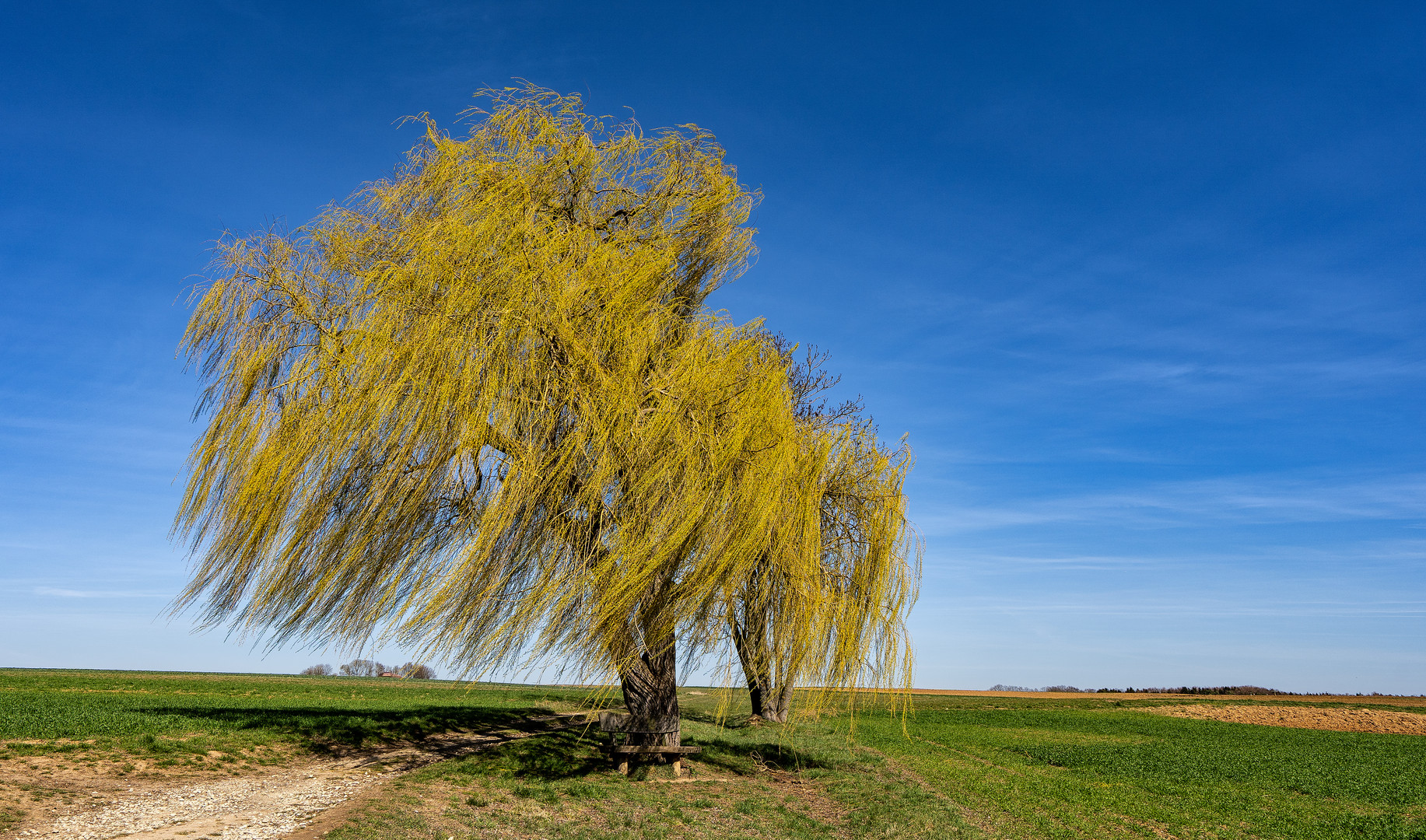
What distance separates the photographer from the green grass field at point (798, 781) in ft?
31.1

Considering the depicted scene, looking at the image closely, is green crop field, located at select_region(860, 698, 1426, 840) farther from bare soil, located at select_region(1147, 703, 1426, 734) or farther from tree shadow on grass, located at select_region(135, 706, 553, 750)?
tree shadow on grass, located at select_region(135, 706, 553, 750)

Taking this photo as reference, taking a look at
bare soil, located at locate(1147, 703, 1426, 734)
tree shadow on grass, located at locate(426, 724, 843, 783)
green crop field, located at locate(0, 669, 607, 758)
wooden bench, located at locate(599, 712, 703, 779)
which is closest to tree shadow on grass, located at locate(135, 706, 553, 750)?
green crop field, located at locate(0, 669, 607, 758)

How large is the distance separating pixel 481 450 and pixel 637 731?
4.91 m

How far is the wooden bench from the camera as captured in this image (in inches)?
450

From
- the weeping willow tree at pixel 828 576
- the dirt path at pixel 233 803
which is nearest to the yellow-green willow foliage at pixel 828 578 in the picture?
the weeping willow tree at pixel 828 576

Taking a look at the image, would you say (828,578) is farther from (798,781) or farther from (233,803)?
(233,803)

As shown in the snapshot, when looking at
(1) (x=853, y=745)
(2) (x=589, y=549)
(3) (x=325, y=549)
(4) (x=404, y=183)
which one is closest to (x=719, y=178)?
(4) (x=404, y=183)

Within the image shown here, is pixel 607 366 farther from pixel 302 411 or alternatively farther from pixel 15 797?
pixel 15 797

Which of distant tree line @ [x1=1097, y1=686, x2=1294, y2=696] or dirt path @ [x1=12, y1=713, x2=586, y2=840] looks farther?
distant tree line @ [x1=1097, y1=686, x2=1294, y2=696]

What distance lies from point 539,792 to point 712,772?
11.7 feet

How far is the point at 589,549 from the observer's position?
9.94 m

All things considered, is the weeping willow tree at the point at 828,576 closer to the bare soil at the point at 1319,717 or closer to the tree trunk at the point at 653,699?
the tree trunk at the point at 653,699

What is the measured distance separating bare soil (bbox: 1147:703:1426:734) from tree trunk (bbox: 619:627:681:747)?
1489 inches

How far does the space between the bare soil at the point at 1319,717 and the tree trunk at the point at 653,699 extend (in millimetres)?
37821
